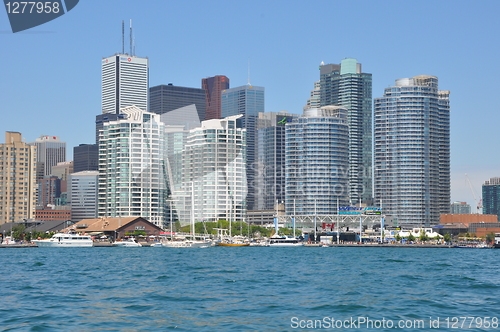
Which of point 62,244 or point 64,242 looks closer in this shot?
point 62,244

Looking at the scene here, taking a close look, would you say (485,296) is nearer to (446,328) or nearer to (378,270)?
(446,328)

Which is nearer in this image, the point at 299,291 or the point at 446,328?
the point at 446,328

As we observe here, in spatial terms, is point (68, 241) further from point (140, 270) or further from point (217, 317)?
point (217, 317)

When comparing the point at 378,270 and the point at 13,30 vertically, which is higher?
the point at 13,30

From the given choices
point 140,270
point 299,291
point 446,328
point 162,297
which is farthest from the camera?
point 140,270

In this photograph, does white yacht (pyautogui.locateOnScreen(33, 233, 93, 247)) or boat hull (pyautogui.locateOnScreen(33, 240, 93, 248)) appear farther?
white yacht (pyautogui.locateOnScreen(33, 233, 93, 247))

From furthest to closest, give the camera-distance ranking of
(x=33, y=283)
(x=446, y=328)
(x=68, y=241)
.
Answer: (x=68, y=241) → (x=33, y=283) → (x=446, y=328)

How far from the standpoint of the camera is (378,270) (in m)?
86.2

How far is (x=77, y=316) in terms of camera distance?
44562 mm

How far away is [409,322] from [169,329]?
579 inches

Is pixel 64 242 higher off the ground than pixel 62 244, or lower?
higher

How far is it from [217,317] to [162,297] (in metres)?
11.1

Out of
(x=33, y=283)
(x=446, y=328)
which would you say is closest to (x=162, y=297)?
(x=33, y=283)

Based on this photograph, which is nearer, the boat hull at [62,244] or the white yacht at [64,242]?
the boat hull at [62,244]
